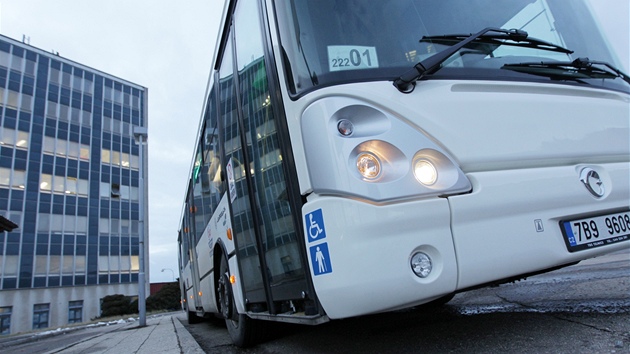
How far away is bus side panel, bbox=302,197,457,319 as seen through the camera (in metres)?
1.71

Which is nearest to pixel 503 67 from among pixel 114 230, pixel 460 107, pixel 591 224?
pixel 460 107

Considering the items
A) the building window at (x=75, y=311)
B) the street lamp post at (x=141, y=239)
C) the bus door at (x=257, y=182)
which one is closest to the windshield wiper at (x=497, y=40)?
the bus door at (x=257, y=182)

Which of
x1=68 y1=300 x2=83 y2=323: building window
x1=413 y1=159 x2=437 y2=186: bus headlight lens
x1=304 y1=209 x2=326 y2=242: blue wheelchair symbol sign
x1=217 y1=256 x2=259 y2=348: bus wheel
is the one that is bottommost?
x1=217 y1=256 x2=259 y2=348: bus wheel

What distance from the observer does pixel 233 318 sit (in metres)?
3.95

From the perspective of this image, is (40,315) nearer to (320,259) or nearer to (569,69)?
(320,259)

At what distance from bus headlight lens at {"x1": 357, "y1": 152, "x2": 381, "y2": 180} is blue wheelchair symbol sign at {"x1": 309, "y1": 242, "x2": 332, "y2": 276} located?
38 cm

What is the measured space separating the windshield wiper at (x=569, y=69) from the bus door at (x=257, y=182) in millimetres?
1467

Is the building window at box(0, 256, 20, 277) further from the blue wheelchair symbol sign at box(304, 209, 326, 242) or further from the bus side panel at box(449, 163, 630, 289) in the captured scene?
the bus side panel at box(449, 163, 630, 289)

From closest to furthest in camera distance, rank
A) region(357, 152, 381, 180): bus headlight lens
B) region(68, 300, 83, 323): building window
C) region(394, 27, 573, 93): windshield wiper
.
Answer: region(357, 152, 381, 180): bus headlight lens, region(394, 27, 573, 93): windshield wiper, region(68, 300, 83, 323): building window

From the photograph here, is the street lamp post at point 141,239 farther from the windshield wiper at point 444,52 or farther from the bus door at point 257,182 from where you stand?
the windshield wiper at point 444,52

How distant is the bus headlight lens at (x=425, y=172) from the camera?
1.86 meters

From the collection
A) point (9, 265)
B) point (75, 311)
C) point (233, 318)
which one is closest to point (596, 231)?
point (233, 318)

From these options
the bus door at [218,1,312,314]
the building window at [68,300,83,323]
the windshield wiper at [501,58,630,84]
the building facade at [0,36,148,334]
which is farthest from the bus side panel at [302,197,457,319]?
the building window at [68,300,83,323]

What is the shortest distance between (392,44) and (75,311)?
39575mm
